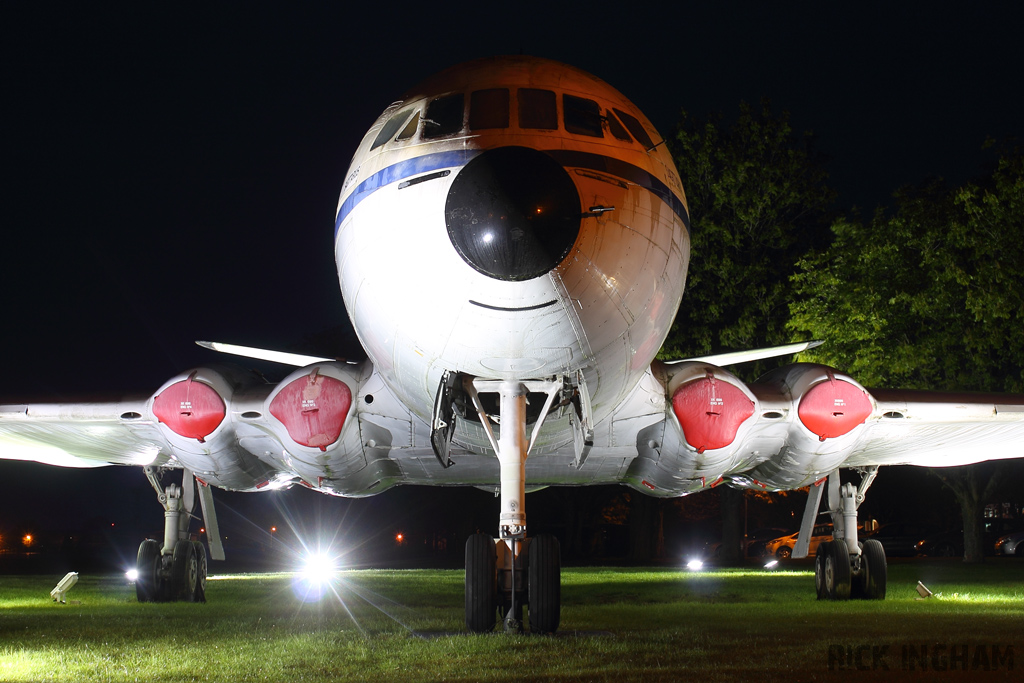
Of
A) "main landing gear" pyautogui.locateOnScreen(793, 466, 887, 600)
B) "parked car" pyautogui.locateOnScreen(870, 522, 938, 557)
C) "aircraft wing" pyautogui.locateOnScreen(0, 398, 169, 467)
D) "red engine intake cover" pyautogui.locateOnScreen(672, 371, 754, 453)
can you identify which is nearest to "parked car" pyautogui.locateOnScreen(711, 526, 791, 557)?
"parked car" pyautogui.locateOnScreen(870, 522, 938, 557)

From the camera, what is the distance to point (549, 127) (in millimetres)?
5633

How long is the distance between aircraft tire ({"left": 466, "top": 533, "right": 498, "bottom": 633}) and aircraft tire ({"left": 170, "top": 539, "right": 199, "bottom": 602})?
19.4 feet

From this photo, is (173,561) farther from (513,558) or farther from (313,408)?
(513,558)

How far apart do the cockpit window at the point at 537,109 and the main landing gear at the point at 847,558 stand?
22.3ft

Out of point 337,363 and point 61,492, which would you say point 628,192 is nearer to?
point 337,363

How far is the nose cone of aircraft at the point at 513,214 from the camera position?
191 inches

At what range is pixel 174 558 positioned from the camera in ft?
34.8

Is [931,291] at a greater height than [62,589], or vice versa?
[931,291]

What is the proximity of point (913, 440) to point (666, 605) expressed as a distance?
11.7 feet

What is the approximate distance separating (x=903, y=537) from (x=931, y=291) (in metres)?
18.8

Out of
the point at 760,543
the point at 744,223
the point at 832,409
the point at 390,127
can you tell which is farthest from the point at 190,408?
the point at 760,543

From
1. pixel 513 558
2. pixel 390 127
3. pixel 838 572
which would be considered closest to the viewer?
pixel 513 558

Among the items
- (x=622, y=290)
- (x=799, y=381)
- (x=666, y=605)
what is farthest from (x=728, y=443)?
(x=622, y=290)

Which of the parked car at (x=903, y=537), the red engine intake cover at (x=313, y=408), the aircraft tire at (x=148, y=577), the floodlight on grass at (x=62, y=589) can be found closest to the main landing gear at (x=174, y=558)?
the aircraft tire at (x=148, y=577)
